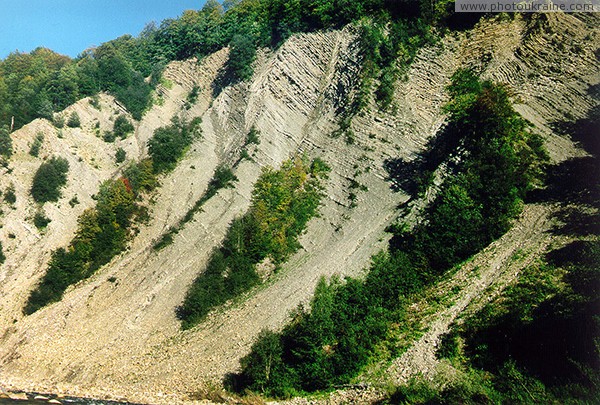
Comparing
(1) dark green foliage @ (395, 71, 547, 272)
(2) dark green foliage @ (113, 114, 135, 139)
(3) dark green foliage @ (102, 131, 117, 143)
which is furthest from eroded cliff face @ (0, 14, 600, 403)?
(1) dark green foliage @ (395, 71, 547, 272)

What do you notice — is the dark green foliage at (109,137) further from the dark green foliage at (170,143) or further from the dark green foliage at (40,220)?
the dark green foliage at (40,220)

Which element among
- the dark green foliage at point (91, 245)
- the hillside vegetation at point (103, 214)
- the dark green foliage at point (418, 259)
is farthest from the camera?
the hillside vegetation at point (103, 214)

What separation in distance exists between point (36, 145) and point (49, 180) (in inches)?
133

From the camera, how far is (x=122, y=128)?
119 feet

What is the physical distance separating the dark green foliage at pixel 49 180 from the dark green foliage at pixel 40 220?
1.11m

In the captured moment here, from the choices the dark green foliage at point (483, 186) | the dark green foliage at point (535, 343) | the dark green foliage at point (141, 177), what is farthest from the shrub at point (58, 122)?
the dark green foliage at point (535, 343)

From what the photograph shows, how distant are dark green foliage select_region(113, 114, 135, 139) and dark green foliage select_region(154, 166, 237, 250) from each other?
10.1 metres

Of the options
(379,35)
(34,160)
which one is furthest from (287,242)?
(34,160)

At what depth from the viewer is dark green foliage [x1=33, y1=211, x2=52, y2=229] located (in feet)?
95.1

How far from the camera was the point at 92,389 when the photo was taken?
69.8 ft

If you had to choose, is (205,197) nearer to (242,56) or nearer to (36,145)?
(36,145)

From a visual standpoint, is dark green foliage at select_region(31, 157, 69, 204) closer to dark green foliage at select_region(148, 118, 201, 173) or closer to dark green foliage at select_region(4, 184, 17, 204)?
dark green foliage at select_region(4, 184, 17, 204)

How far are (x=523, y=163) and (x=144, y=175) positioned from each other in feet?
70.7

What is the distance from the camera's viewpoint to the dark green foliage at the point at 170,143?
32406 mm
